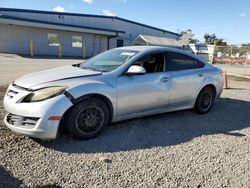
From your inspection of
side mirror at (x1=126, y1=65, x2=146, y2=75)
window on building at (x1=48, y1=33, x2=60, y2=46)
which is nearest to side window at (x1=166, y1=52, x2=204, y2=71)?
side mirror at (x1=126, y1=65, x2=146, y2=75)

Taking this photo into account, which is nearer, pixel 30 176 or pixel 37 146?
pixel 30 176

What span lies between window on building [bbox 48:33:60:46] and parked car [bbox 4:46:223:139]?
79.5 feet

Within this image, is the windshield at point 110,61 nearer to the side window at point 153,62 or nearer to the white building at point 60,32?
the side window at point 153,62

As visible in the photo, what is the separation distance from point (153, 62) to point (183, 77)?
75cm

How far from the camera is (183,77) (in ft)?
17.1

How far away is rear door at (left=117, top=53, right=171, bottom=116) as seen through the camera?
4316 millimetres

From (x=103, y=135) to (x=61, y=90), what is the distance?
1.11m

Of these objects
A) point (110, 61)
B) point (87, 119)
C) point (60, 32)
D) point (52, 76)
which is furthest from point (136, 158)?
point (60, 32)

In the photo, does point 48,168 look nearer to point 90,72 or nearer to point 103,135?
point 103,135

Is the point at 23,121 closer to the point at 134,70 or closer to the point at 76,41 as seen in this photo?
the point at 134,70

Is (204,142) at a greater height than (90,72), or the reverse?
(90,72)

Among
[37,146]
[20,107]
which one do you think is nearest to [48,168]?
[37,146]

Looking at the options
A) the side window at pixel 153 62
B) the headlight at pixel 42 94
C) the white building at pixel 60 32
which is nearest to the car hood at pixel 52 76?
the headlight at pixel 42 94

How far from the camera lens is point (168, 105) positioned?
5.10m
